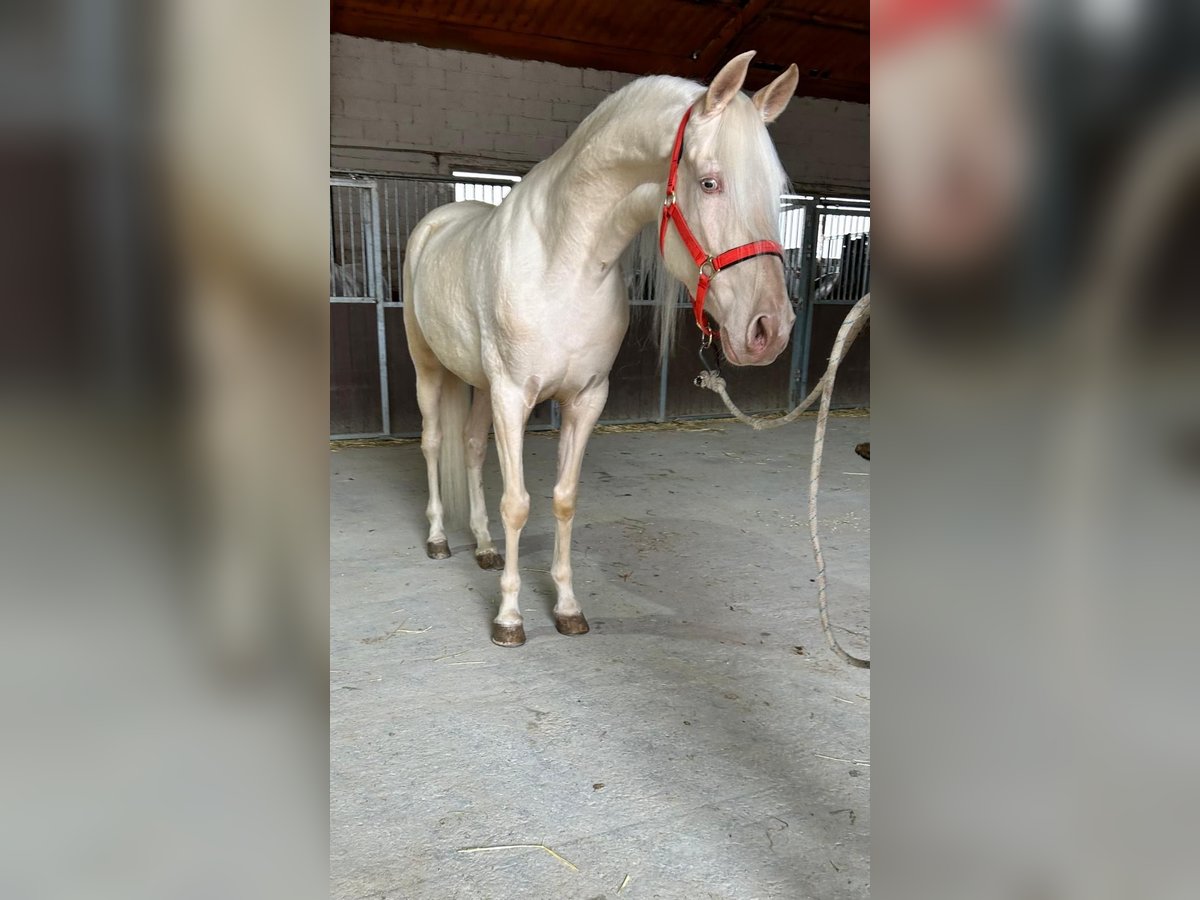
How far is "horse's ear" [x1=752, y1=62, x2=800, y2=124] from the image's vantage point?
5.80 feet

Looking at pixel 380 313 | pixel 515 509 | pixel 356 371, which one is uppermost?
pixel 380 313

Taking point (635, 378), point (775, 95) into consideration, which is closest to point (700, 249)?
point (775, 95)

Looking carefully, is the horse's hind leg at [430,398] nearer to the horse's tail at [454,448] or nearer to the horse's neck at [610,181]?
the horse's tail at [454,448]

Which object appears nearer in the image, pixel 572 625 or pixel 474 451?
pixel 572 625

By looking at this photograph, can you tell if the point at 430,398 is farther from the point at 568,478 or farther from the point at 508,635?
the point at 508,635

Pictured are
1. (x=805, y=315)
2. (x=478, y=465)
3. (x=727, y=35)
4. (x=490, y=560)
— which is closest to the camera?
(x=490, y=560)

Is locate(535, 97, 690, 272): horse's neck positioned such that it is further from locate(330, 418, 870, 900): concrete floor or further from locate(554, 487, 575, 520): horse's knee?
locate(330, 418, 870, 900): concrete floor

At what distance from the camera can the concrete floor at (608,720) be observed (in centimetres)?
138

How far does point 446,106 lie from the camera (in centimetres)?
729

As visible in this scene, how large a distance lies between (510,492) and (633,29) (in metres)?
6.44

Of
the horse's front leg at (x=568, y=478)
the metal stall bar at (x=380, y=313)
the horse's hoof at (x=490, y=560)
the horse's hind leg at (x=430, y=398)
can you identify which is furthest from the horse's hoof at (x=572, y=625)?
the metal stall bar at (x=380, y=313)
